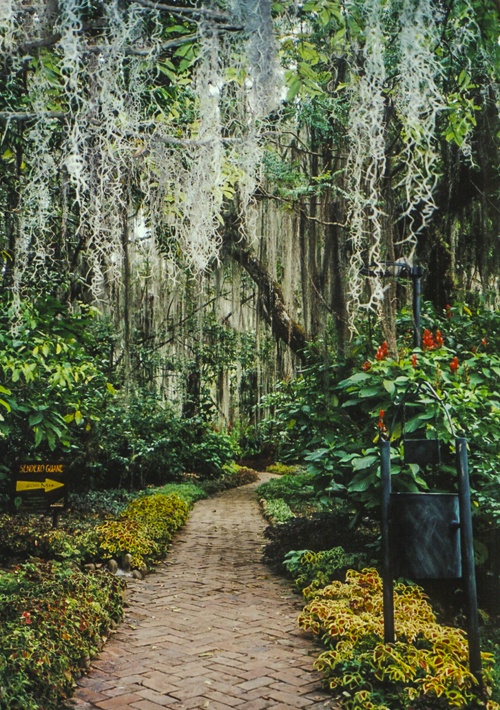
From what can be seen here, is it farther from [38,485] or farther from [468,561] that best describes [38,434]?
[468,561]

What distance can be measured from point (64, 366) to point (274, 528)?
3041mm

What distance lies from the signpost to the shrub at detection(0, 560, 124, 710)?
1.41m

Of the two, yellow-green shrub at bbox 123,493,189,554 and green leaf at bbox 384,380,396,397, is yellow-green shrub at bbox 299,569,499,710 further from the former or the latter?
yellow-green shrub at bbox 123,493,189,554

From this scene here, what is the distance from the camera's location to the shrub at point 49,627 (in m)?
3.09

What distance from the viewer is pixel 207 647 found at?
4199 millimetres

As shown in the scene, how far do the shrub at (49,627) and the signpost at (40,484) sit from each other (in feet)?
4.62

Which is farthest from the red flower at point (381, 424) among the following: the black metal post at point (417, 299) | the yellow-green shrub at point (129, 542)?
the yellow-green shrub at point (129, 542)

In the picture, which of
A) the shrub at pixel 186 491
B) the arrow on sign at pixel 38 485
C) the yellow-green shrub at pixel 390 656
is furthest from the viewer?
the shrub at pixel 186 491

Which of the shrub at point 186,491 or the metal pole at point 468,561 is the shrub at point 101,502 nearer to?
the shrub at point 186,491

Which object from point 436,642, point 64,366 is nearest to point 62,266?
point 64,366

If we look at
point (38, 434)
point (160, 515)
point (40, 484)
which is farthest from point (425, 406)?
point (160, 515)

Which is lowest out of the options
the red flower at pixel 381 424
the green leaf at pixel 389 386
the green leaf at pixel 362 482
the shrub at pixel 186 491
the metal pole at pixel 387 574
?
the shrub at pixel 186 491

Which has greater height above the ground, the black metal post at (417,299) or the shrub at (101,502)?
the black metal post at (417,299)

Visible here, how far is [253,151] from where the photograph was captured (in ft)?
13.0
